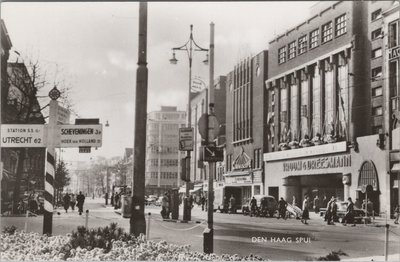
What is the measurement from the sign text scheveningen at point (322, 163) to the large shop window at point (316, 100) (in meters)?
3.95

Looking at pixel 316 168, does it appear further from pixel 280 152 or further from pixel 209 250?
pixel 209 250

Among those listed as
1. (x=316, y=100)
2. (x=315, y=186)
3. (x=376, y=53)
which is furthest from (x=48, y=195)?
(x=316, y=100)

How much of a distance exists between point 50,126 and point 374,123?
30870 mm

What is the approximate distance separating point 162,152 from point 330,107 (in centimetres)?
7213

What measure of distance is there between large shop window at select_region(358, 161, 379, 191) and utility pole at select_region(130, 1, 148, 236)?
2577 centimetres

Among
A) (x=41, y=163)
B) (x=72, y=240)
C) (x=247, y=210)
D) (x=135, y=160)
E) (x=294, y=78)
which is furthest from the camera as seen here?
(x=41, y=163)

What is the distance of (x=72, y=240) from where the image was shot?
9633 mm

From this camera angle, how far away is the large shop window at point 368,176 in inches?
1316

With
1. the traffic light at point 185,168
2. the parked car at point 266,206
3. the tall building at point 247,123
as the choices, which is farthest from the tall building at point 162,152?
the traffic light at point 185,168

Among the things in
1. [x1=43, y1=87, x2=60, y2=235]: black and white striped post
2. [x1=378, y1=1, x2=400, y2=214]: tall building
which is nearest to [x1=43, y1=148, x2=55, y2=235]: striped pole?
[x1=43, y1=87, x2=60, y2=235]: black and white striped post

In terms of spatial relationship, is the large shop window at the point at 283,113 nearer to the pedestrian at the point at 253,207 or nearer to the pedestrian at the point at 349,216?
the pedestrian at the point at 253,207

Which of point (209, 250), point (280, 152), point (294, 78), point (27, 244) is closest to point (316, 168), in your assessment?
point (280, 152)

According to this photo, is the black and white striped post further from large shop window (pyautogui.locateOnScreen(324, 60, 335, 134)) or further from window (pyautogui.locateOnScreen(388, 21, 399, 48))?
large shop window (pyautogui.locateOnScreen(324, 60, 335, 134))

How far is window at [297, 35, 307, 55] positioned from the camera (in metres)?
38.5
